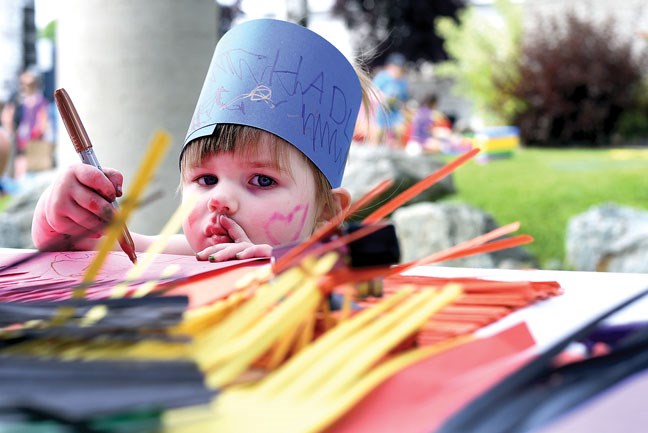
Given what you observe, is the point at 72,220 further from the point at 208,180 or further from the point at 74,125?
the point at 208,180

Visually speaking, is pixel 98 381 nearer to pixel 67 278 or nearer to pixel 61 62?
pixel 67 278

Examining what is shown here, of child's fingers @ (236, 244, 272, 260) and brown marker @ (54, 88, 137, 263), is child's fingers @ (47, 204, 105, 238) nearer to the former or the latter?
brown marker @ (54, 88, 137, 263)

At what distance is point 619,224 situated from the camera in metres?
3.70

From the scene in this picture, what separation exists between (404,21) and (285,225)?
2338 centimetres

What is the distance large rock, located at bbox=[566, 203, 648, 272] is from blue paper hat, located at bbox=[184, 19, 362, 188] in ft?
8.37

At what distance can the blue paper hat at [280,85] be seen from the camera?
1104 mm

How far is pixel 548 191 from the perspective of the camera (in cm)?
602

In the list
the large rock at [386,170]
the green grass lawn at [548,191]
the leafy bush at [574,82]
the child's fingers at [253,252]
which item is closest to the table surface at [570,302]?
the child's fingers at [253,252]

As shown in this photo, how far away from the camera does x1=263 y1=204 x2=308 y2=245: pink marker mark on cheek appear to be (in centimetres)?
117

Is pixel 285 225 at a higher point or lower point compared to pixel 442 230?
higher

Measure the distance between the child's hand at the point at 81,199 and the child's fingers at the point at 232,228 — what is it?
187mm

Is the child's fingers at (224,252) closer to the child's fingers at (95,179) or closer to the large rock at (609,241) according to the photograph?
the child's fingers at (95,179)

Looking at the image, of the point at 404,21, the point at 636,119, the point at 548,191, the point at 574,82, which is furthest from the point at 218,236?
the point at 404,21

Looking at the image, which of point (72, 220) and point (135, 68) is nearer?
point (72, 220)
